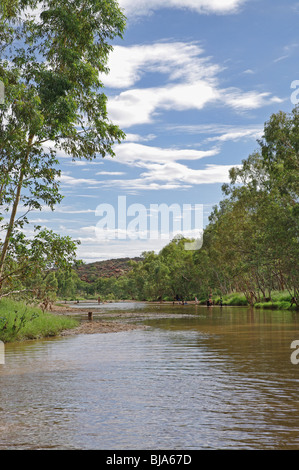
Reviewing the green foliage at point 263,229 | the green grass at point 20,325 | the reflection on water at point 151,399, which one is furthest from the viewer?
the green foliage at point 263,229

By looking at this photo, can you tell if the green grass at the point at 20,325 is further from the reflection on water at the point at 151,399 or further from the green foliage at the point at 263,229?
the green foliage at the point at 263,229

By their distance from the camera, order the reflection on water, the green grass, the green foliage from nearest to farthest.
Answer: the reflection on water
the green grass
the green foliage

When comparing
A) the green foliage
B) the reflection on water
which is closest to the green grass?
the reflection on water

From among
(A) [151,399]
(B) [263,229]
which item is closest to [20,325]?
(A) [151,399]

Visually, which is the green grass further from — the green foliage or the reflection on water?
the green foliage

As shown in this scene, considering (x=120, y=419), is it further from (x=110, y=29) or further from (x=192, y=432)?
(x=110, y=29)

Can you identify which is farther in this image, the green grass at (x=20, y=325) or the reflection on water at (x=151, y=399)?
the green grass at (x=20, y=325)

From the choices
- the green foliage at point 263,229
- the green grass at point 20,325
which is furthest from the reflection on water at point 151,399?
the green foliage at point 263,229

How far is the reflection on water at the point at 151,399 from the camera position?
7.51m

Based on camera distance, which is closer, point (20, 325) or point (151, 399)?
point (151, 399)

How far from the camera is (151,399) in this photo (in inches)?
412

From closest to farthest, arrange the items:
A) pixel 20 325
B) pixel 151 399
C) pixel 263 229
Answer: pixel 151 399
pixel 20 325
pixel 263 229

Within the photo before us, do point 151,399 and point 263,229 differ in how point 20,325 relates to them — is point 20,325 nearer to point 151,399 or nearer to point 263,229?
point 151,399

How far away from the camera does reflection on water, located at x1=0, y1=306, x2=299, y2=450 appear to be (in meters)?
7.51
